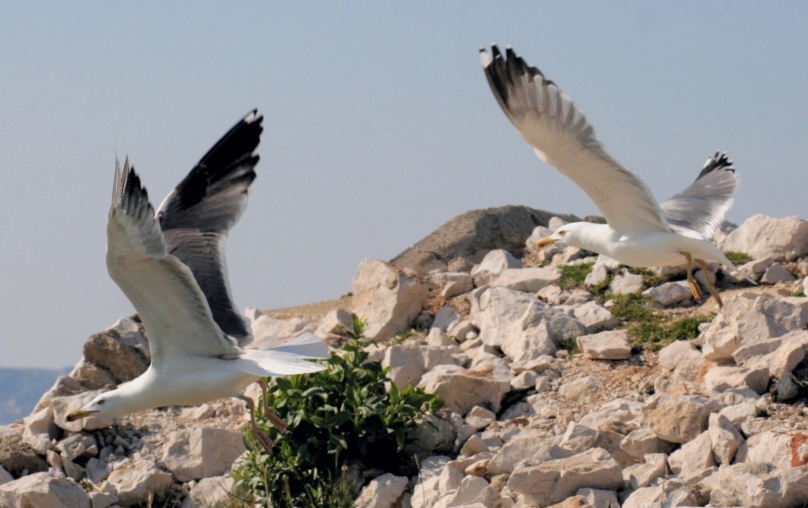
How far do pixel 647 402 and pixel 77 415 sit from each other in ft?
12.5

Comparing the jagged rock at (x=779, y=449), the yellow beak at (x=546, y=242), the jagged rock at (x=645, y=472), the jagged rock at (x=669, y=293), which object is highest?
the yellow beak at (x=546, y=242)

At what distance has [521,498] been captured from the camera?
680cm

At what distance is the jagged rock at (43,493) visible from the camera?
25.6ft

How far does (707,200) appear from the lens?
1110cm

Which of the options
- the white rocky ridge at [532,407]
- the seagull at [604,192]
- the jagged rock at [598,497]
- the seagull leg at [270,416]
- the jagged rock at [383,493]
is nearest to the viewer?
the jagged rock at [598,497]

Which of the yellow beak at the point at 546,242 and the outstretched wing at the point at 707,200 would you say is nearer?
the outstretched wing at the point at 707,200

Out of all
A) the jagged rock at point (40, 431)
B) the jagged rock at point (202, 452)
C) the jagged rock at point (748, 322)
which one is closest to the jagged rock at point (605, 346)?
the jagged rock at point (748, 322)

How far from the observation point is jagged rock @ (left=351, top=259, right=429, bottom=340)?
10680 mm

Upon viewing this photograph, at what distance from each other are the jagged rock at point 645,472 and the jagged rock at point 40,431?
15.1 ft

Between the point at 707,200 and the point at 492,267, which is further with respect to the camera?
the point at 492,267

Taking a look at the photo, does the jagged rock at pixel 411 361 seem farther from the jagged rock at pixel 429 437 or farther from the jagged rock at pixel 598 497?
the jagged rock at pixel 598 497

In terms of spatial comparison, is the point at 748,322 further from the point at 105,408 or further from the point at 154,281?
the point at 105,408

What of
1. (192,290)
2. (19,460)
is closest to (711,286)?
(192,290)

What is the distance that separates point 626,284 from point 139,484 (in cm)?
463
